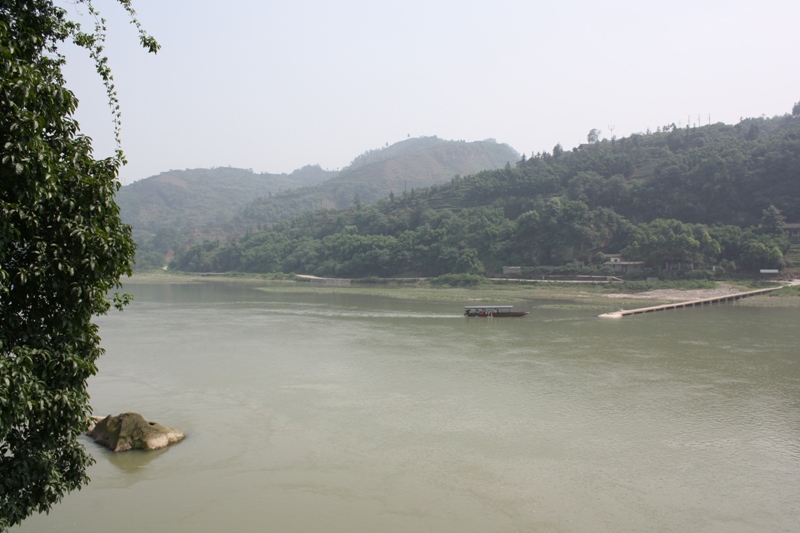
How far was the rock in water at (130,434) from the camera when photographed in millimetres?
12555

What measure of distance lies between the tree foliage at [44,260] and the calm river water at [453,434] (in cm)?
418

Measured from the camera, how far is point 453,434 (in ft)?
45.1

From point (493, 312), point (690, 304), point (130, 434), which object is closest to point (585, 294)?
point (690, 304)

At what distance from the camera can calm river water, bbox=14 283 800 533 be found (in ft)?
32.7

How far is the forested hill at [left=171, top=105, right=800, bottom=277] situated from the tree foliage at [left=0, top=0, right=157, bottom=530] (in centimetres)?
5186

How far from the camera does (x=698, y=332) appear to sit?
27.8 meters

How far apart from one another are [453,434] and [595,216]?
5181 centimetres

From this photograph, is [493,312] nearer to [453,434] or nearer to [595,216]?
[453,434]

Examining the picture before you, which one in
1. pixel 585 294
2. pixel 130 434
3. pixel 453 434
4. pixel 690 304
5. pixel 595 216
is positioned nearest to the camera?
pixel 130 434

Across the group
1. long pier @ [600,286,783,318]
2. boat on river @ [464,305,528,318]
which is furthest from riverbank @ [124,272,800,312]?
boat on river @ [464,305,528,318]

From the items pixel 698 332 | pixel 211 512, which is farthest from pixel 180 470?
pixel 698 332

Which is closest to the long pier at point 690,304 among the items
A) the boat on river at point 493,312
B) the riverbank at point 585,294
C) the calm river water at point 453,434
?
the riverbank at point 585,294

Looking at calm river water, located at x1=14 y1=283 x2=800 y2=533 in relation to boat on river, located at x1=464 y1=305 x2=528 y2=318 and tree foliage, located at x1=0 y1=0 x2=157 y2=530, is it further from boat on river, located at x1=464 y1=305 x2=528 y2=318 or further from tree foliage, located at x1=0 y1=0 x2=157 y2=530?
boat on river, located at x1=464 y1=305 x2=528 y2=318

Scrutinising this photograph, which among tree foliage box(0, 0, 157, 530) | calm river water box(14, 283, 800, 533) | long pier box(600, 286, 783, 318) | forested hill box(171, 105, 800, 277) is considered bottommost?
calm river water box(14, 283, 800, 533)
